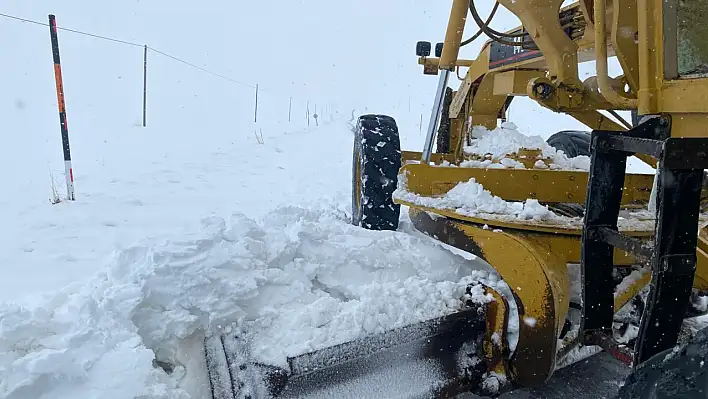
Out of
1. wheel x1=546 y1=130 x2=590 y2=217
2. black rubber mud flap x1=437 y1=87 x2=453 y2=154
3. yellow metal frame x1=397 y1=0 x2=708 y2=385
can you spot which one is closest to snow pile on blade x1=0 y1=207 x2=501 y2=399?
yellow metal frame x1=397 y1=0 x2=708 y2=385

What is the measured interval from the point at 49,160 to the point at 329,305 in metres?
7.56

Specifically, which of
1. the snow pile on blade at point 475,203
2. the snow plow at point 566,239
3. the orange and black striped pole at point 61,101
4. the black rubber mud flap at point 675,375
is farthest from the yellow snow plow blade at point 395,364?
the orange and black striped pole at point 61,101

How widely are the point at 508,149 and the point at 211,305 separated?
266 cm

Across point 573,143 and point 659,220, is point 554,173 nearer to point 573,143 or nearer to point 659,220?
point 659,220

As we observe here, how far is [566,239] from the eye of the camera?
2398mm

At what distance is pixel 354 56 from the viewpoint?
45.7m

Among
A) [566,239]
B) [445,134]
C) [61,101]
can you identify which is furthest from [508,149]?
[61,101]

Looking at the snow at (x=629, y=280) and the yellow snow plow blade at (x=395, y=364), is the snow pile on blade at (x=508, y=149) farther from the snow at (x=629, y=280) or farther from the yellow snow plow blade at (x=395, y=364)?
the yellow snow plow blade at (x=395, y=364)

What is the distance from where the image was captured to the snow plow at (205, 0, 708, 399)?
163 cm

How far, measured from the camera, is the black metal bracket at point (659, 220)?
5.10 ft

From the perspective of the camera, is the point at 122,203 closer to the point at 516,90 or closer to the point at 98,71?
the point at 516,90

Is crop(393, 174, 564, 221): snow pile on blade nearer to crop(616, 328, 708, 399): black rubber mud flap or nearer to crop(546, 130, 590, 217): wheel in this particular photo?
crop(616, 328, 708, 399): black rubber mud flap

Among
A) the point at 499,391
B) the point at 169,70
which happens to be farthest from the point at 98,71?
the point at 499,391

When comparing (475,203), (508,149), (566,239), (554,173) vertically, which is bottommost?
(566,239)
